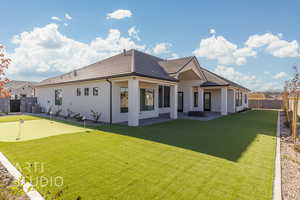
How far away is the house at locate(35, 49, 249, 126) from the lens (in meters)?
10.7

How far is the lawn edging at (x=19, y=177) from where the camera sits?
2796mm

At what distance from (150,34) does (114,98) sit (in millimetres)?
9025

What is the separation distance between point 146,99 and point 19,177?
10.4 meters

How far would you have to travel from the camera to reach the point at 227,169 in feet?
13.4

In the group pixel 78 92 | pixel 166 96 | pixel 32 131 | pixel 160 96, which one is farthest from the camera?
pixel 166 96

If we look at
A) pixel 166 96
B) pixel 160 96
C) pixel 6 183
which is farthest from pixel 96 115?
pixel 6 183

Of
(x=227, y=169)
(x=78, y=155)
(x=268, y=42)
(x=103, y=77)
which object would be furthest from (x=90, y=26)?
(x=268, y=42)

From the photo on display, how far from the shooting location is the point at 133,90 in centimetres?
977

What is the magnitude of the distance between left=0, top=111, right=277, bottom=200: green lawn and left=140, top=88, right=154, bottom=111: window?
6430 mm

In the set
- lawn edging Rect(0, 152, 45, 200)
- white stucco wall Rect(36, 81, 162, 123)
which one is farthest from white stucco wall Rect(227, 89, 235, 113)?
lawn edging Rect(0, 152, 45, 200)

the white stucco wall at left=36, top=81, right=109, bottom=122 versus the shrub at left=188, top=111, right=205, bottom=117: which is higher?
the white stucco wall at left=36, top=81, right=109, bottom=122

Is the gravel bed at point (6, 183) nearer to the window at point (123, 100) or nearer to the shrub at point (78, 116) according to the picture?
the window at point (123, 100)

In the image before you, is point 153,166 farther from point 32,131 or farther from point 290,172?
point 32,131

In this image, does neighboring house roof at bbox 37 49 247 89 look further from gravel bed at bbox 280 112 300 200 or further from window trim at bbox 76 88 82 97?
gravel bed at bbox 280 112 300 200
